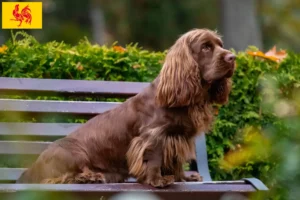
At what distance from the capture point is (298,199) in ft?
4.91

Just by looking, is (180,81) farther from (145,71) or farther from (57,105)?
(145,71)

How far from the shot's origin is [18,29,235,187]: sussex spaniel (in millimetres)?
4078

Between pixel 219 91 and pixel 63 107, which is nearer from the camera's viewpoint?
pixel 219 91

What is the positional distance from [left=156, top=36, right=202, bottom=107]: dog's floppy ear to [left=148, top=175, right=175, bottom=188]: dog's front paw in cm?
42

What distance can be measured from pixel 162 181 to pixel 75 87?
138 centimetres

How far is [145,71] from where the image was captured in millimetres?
5441

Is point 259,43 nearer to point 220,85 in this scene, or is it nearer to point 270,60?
point 270,60

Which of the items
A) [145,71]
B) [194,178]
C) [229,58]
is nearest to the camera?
[229,58]

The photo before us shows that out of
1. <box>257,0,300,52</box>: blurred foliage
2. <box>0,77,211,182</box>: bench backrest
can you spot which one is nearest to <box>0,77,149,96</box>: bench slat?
<box>0,77,211,182</box>: bench backrest

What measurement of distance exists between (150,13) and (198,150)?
17961 millimetres

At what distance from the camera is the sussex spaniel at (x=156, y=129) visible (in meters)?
4.08

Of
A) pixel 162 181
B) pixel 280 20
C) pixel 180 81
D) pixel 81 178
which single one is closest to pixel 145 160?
pixel 162 181

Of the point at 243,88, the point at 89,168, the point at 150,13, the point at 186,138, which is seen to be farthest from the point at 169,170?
the point at 150,13

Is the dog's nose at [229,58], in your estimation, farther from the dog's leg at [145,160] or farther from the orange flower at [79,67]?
the orange flower at [79,67]
